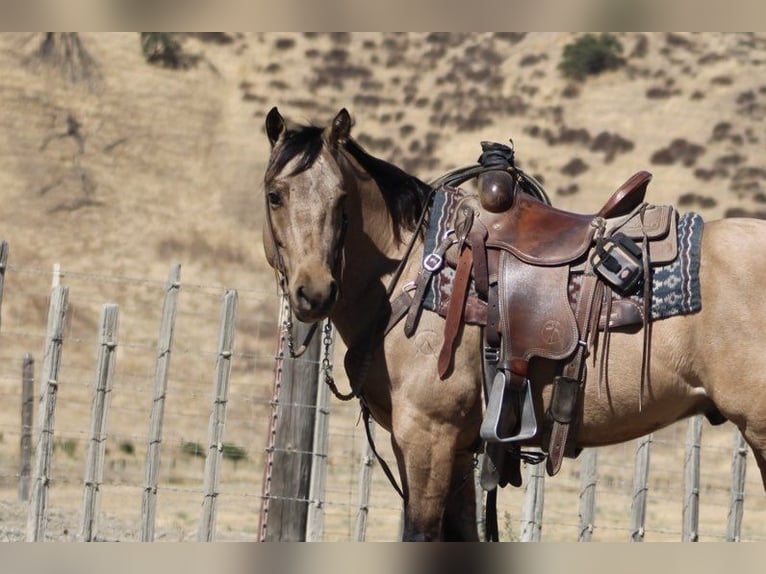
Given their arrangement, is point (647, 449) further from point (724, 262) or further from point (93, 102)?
point (93, 102)

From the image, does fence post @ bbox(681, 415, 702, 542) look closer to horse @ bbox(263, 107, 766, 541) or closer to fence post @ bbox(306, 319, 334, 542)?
fence post @ bbox(306, 319, 334, 542)

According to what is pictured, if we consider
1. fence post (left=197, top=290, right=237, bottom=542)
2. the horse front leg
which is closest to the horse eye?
the horse front leg

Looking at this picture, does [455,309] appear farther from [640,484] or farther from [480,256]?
[640,484]

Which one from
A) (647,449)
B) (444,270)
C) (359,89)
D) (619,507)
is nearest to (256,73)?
(359,89)

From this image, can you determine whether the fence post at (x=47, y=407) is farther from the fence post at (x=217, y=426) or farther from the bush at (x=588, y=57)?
the bush at (x=588, y=57)

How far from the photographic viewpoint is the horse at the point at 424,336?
421 cm

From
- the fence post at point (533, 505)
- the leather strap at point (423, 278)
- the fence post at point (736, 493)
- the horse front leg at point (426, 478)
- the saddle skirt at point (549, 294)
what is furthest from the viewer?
the fence post at point (736, 493)

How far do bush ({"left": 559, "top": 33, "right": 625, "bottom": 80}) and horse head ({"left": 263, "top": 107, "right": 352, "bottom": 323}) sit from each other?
3149 cm

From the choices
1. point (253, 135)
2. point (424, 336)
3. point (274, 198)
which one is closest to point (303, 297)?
point (274, 198)

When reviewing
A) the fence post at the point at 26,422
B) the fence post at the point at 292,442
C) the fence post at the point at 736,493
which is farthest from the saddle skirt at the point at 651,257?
the fence post at the point at 26,422

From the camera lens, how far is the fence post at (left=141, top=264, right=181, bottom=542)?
7.95 meters

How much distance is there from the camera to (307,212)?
4355 millimetres

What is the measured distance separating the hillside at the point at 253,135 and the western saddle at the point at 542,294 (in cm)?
1858

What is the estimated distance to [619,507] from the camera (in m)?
16.9
